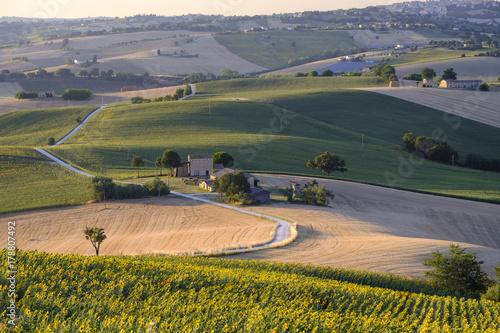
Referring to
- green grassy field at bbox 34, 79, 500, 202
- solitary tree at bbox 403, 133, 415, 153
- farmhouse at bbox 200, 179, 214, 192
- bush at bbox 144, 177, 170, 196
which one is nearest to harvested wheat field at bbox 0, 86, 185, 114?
green grassy field at bbox 34, 79, 500, 202

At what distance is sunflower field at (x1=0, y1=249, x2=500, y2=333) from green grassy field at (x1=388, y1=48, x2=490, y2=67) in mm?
157473

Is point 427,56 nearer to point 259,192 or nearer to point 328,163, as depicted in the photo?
point 328,163

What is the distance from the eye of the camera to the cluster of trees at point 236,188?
54.0m

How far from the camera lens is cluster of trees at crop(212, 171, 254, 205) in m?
54.0

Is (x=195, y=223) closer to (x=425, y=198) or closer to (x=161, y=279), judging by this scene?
(x=161, y=279)

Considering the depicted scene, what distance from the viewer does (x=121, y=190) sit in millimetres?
55281

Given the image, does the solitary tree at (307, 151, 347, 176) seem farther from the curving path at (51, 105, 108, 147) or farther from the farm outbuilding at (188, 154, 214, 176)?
the curving path at (51, 105, 108, 147)

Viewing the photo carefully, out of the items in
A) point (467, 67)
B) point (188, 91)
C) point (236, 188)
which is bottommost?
point (236, 188)

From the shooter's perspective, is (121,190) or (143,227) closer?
(143,227)

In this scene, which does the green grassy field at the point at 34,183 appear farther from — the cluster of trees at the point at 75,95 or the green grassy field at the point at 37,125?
the cluster of trees at the point at 75,95

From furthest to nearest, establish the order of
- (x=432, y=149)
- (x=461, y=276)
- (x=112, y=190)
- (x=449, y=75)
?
(x=449, y=75)
(x=432, y=149)
(x=112, y=190)
(x=461, y=276)

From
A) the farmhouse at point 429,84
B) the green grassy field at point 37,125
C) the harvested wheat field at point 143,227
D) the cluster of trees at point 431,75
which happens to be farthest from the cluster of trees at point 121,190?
the cluster of trees at point 431,75

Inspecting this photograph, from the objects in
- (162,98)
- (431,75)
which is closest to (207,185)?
(162,98)

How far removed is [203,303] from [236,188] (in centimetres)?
3328
